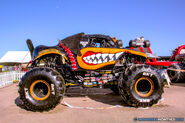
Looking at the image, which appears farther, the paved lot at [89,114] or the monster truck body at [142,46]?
the monster truck body at [142,46]

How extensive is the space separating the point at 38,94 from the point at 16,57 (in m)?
29.7

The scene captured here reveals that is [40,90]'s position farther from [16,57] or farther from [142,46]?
[16,57]

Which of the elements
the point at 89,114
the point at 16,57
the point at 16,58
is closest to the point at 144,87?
the point at 89,114

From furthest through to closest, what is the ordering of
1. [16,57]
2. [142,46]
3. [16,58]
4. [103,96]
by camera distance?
1. [16,57]
2. [16,58]
3. [142,46]
4. [103,96]

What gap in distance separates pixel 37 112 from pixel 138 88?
310cm

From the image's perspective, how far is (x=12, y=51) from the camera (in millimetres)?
31938

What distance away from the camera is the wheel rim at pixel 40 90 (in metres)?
3.90

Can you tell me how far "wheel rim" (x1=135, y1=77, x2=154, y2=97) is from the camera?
13.3 ft

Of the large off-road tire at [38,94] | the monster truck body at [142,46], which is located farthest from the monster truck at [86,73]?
the monster truck body at [142,46]

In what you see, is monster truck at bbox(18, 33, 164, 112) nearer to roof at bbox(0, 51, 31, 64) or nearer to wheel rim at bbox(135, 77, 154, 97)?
wheel rim at bbox(135, 77, 154, 97)

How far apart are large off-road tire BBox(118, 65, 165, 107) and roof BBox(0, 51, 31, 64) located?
27.3 m

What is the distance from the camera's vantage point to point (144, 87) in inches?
172

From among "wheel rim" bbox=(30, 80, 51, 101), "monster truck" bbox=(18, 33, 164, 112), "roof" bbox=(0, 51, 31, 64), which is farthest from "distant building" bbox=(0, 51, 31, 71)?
"wheel rim" bbox=(30, 80, 51, 101)

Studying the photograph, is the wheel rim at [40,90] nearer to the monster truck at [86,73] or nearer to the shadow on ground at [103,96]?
the monster truck at [86,73]
